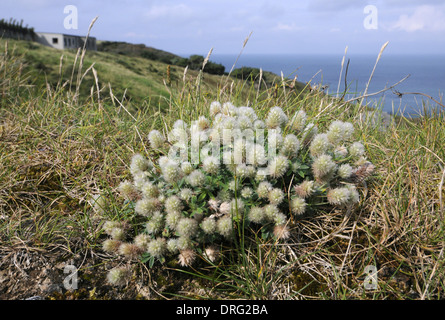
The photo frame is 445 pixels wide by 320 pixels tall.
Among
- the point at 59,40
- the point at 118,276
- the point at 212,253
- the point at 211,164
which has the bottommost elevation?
the point at 118,276

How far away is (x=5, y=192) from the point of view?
11.7 feet

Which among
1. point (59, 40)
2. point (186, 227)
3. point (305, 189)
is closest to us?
point (186, 227)

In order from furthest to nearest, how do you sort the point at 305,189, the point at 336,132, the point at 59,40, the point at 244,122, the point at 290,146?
the point at 59,40
the point at 244,122
the point at 336,132
the point at 290,146
the point at 305,189

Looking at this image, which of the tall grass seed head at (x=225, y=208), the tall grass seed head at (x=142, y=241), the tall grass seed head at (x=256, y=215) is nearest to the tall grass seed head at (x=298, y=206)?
the tall grass seed head at (x=256, y=215)

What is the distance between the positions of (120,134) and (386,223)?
333 centimetres

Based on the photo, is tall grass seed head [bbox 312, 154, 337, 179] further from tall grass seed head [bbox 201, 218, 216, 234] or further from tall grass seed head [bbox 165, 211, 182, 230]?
tall grass seed head [bbox 165, 211, 182, 230]

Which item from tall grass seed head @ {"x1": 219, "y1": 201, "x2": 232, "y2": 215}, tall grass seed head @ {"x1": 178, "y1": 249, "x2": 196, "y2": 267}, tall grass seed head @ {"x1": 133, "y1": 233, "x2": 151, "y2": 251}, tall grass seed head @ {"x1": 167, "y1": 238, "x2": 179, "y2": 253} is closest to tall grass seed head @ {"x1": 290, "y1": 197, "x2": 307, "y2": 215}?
tall grass seed head @ {"x1": 219, "y1": 201, "x2": 232, "y2": 215}

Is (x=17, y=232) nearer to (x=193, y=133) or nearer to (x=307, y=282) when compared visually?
(x=193, y=133)

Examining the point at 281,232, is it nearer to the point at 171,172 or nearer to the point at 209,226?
the point at 209,226

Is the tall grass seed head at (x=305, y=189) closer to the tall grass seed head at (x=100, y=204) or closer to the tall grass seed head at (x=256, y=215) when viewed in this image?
the tall grass seed head at (x=256, y=215)

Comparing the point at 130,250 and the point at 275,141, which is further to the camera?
the point at 275,141

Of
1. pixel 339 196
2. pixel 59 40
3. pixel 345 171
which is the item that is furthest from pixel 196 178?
pixel 59 40

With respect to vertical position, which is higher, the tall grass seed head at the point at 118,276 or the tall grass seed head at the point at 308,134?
the tall grass seed head at the point at 308,134
